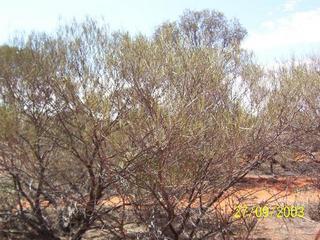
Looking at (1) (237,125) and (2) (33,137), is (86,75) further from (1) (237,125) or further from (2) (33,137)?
(1) (237,125)

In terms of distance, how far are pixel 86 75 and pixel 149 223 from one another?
2.65 m

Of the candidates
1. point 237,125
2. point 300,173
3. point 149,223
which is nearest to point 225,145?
point 237,125

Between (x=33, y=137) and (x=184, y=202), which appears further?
(x=33, y=137)

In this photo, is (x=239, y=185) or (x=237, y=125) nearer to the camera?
(x=237, y=125)

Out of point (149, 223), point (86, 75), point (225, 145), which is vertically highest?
Result: point (86, 75)

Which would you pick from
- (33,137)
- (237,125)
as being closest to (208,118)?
(237,125)

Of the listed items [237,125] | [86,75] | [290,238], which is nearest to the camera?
[237,125]

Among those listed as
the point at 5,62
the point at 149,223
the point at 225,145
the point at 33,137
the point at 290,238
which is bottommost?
the point at 290,238

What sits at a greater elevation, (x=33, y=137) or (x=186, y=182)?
(x=33, y=137)

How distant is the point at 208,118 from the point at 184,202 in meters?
1.42

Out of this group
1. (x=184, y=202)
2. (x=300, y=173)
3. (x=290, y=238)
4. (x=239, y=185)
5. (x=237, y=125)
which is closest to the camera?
(x=237, y=125)

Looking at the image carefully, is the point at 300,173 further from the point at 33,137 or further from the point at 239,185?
the point at 33,137

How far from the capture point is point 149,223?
8.08m

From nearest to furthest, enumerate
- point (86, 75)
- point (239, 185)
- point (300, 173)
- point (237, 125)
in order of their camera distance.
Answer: point (237, 125) → point (86, 75) → point (239, 185) → point (300, 173)
